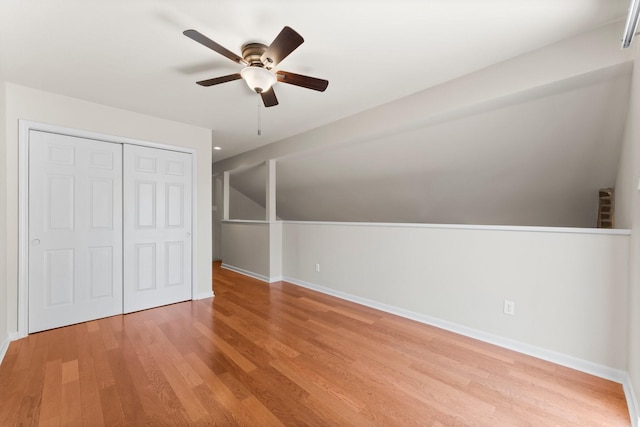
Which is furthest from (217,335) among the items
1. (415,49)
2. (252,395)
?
(415,49)

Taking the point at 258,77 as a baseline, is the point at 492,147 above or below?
below

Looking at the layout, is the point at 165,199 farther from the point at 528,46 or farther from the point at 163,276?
the point at 528,46

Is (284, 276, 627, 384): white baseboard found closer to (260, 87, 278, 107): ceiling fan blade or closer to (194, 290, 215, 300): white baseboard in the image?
(194, 290, 215, 300): white baseboard

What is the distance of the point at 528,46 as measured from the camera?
6.66 feet

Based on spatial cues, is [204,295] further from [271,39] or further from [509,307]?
[509,307]

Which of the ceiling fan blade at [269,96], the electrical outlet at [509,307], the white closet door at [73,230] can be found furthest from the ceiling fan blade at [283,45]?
the electrical outlet at [509,307]

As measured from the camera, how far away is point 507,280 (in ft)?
8.07

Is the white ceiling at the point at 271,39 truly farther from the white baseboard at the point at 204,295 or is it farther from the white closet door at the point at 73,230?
the white baseboard at the point at 204,295

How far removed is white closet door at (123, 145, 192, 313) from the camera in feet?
10.7

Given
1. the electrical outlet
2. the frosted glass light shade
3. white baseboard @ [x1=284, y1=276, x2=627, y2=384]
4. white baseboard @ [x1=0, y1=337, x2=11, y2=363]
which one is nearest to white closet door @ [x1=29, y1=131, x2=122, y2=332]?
white baseboard @ [x1=0, y1=337, x2=11, y2=363]

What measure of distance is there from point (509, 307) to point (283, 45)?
2739 millimetres

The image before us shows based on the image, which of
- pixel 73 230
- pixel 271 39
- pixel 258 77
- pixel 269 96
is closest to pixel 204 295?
pixel 73 230

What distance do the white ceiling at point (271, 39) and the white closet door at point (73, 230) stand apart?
0.64 m

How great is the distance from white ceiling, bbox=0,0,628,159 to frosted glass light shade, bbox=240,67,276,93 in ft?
0.65
